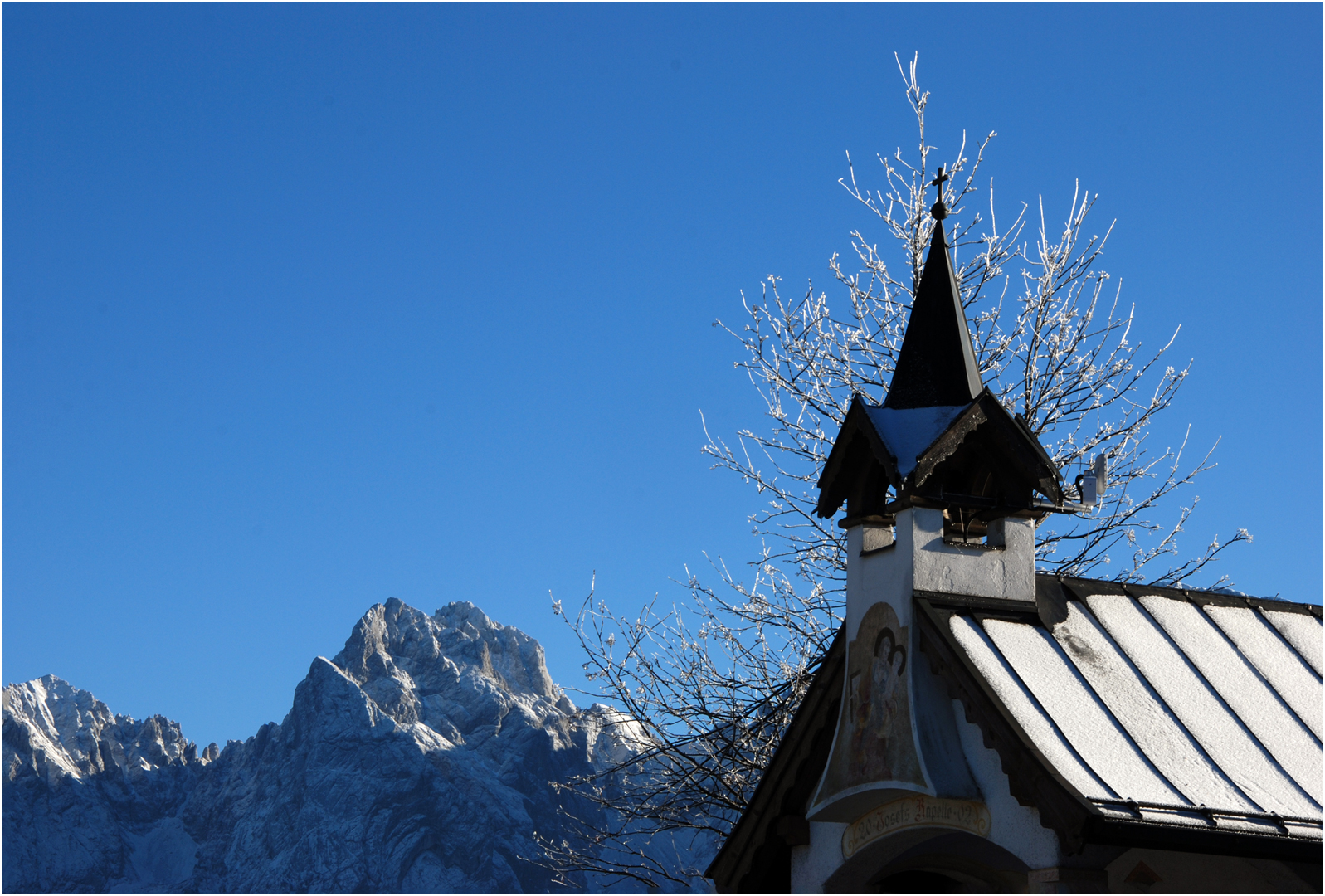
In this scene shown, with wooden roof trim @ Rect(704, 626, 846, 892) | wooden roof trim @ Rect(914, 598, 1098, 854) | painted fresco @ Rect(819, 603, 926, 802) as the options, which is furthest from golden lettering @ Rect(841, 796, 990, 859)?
wooden roof trim @ Rect(704, 626, 846, 892)

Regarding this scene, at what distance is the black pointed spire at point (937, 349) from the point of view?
37.3 feet

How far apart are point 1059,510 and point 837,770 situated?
2647 mm

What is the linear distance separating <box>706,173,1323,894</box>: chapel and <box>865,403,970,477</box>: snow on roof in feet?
0.06

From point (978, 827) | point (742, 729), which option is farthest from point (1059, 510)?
point (742, 729)

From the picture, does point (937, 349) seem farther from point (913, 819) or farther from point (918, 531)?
point (913, 819)

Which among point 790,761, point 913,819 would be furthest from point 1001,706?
point 790,761

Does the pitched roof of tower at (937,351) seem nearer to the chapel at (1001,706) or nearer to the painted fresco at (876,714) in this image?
the chapel at (1001,706)

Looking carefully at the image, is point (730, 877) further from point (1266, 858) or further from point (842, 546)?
point (842, 546)

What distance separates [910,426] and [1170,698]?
275 cm

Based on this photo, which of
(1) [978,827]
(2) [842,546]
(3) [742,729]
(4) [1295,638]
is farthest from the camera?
(2) [842,546]

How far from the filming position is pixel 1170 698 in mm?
9758

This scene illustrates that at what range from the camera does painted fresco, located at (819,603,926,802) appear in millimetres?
9602

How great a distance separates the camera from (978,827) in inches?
363

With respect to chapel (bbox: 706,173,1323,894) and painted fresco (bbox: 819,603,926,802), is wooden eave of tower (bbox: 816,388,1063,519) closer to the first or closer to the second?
chapel (bbox: 706,173,1323,894)
